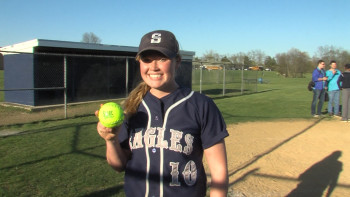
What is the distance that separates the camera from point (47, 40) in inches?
507

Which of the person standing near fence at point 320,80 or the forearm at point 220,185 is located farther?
the person standing near fence at point 320,80

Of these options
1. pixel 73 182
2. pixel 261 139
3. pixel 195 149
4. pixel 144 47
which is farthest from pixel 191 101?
pixel 261 139

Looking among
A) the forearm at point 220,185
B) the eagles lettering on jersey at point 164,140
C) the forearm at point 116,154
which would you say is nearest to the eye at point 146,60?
the eagles lettering on jersey at point 164,140

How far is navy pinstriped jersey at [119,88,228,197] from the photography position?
A: 1.73 metres

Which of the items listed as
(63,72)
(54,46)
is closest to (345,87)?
(54,46)

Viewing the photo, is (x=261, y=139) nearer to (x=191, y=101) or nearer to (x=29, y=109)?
(x=191, y=101)

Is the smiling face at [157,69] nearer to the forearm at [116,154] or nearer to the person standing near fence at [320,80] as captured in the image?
the forearm at [116,154]

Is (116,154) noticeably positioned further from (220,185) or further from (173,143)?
(220,185)

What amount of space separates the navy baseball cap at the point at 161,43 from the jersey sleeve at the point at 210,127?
387mm

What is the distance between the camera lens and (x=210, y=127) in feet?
5.70

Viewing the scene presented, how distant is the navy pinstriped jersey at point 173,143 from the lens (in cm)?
173

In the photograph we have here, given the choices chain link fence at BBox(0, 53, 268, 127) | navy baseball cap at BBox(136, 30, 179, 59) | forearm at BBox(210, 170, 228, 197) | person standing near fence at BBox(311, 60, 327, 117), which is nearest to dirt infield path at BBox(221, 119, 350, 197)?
person standing near fence at BBox(311, 60, 327, 117)

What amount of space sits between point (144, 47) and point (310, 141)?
685 centimetres

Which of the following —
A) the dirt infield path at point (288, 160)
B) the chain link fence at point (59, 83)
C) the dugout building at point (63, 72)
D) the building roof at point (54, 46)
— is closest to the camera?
the dirt infield path at point (288, 160)
